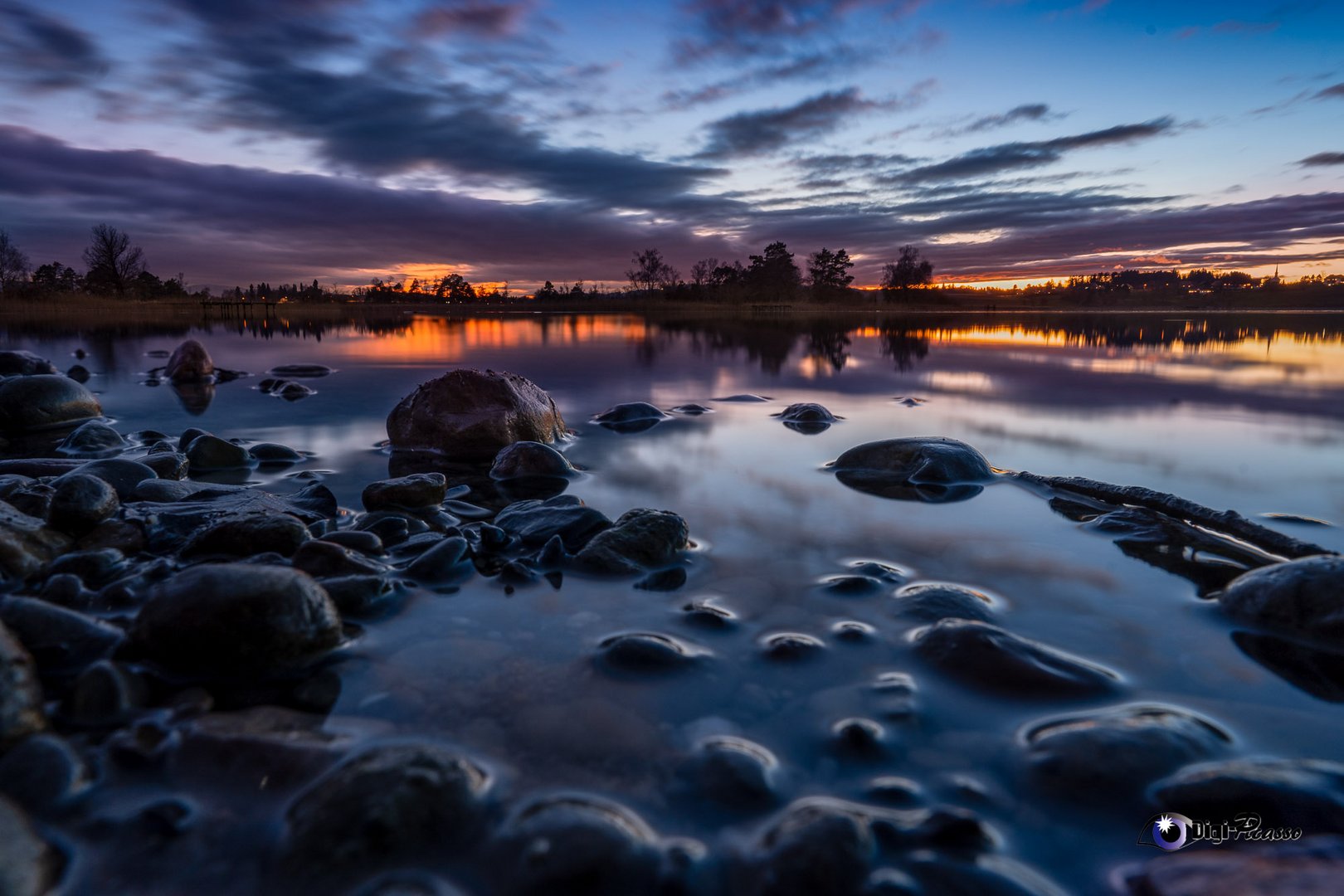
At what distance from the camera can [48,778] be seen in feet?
6.26

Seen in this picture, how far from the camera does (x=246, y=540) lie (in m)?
3.76

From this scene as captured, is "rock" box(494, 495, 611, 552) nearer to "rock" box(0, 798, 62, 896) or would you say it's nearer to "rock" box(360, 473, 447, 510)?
"rock" box(360, 473, 447, 510)

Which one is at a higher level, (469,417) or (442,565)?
(469,417)

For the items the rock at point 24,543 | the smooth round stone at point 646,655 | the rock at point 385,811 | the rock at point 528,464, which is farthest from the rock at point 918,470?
the rock at point 24,543

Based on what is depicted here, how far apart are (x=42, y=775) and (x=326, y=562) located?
160 centimetres

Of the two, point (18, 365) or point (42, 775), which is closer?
point (42, 775)

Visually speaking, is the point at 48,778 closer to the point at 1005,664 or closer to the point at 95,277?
the point at 1005,664

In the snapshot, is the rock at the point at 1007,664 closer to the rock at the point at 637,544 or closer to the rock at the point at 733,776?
the rock at the point at 733,776

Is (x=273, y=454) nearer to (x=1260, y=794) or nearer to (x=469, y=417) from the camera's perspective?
(x=469, y=417)

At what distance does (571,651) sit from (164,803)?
4.84 ft

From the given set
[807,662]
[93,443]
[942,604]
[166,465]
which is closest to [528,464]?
[166,465]

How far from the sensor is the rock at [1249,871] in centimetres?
161

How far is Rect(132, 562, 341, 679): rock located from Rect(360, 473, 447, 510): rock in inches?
81.8

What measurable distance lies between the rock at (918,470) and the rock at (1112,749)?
3191mm
